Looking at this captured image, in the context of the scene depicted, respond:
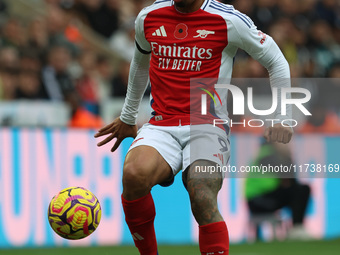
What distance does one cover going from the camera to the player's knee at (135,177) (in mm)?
5203

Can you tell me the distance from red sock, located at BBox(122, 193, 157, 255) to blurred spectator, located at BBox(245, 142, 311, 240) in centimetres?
411

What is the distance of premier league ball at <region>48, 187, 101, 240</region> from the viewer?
5668 mm

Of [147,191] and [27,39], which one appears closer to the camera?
[147,191]

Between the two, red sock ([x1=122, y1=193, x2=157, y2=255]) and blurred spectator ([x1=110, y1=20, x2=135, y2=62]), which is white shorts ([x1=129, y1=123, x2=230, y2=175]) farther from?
blurred spectator ([x1=110, y1=20, x2=135, y2=62])

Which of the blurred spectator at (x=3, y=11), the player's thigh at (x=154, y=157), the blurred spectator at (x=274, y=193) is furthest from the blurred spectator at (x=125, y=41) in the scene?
the player's thigh at (x=154, y=157)

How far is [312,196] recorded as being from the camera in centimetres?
981

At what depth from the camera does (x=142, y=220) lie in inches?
217

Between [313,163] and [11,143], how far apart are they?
381cm

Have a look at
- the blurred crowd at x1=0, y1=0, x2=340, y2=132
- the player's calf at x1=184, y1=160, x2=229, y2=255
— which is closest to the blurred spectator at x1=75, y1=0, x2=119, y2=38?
the blurred crowd at x1=0, y1=0, x2=340, y2=132

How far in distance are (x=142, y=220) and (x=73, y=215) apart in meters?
0.54

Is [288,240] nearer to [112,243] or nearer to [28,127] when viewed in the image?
[112,243]

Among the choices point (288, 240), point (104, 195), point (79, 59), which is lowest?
point (288, 240)

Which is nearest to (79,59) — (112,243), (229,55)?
(112,243)

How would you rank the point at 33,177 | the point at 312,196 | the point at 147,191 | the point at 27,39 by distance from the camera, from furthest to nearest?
the point at 27,39
the point at 312,196
the point at 33,177
the point at 147,191
